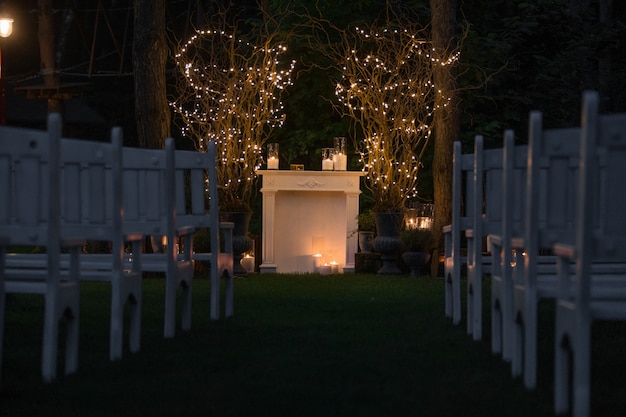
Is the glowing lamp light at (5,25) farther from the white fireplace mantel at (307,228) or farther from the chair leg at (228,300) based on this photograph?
the chair leg at (228,300)

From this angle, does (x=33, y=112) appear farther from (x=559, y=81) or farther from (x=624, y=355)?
(x=624, y=355)

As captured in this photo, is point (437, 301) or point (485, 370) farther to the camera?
point (437, 301)

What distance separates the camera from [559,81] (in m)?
20.3

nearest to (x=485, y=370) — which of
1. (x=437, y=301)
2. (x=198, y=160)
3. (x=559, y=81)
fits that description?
(x=198, y=160)

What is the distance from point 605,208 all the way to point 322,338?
2.72 metres

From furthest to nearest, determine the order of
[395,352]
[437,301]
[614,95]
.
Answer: [614,95], [437,301], [395,352]

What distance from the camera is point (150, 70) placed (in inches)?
477

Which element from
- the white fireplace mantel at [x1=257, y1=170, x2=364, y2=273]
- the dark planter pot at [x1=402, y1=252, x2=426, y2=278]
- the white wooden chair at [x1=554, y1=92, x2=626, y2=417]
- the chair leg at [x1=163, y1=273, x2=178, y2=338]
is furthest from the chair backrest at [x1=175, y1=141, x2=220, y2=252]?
the white fireplace mantel at [x1=257, y1=170, x2=364, y2=273]

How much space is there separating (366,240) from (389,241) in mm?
1119

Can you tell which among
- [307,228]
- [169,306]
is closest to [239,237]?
[307,228]

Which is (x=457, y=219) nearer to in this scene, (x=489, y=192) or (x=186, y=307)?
(x=489, y=192)

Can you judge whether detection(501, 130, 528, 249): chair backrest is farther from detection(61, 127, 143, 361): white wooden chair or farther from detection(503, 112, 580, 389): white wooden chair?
detection(61, 127, 143, 361): white wooden chair

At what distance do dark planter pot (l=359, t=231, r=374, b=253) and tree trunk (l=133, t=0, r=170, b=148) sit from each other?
2928mm

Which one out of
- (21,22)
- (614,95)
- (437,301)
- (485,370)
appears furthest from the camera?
(21,22)
